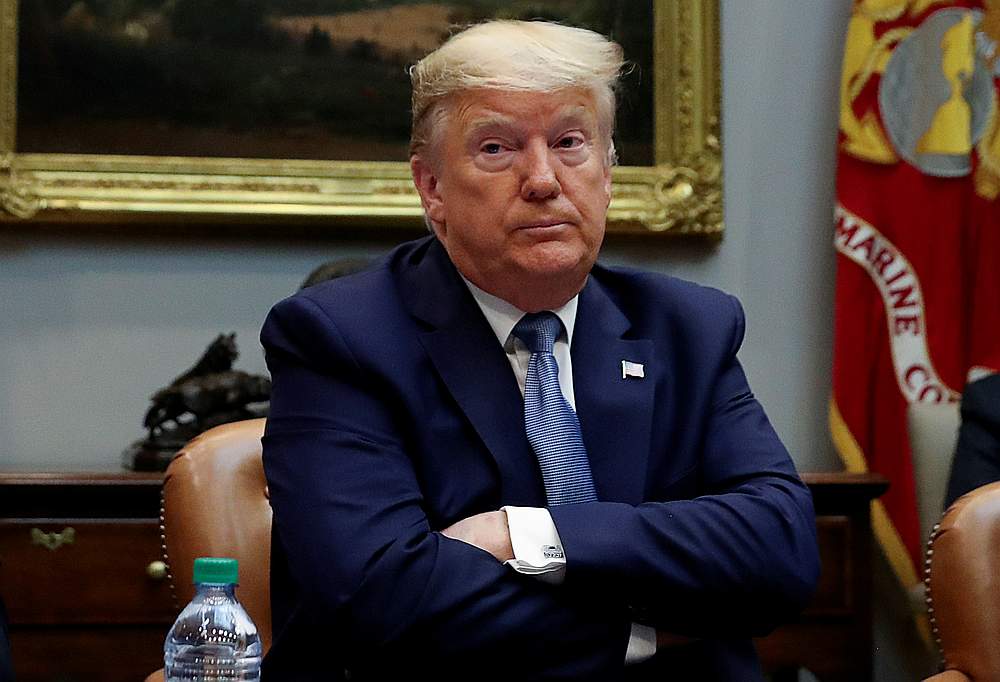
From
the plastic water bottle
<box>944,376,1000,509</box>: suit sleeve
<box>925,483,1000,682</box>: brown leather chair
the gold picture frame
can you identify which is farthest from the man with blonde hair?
the gold picture frame

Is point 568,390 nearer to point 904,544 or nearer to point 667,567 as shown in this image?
point 667,567

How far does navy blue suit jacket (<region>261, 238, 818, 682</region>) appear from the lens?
1.98m

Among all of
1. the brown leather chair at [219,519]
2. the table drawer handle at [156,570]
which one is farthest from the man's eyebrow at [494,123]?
the table drawer handle at [156,570]

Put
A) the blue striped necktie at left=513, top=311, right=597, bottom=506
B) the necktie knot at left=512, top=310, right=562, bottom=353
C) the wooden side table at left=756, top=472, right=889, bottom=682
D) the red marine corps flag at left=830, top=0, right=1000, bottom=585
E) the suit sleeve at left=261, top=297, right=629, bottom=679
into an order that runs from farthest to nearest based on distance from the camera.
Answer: the red marine corps flag at left=830, top=0, right=1000, bottom=585 → the wooden side table at left=756, top=472, right=889, bottom=682 → the necktie knot at left=512, top=310, right=562, bottom=353 → the blue striped necktie at left=513, top=311, right=597, bottom=506 → the suit sleeve at left=261, top=297, right=629, bottom=679

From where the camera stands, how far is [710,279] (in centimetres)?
452

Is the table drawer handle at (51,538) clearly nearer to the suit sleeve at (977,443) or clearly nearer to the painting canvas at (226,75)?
the painting canvas at (226,75)

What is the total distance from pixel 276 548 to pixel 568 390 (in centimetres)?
54

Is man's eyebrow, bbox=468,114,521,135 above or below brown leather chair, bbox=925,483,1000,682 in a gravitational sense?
above

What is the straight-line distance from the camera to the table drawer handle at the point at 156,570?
3477 mm

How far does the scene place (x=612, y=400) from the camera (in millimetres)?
2236

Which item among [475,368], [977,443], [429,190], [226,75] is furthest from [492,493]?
[226,75]

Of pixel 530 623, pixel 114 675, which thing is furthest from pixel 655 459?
pixel 114 675

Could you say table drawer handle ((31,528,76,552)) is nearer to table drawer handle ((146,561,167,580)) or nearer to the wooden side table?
table drawer handle ((146,561,167,580))

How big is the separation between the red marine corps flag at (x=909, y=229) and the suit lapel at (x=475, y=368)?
7.70 feet
